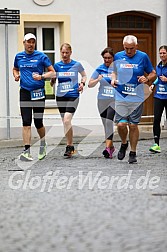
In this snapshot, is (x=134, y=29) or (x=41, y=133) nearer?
(x=41, y=133)

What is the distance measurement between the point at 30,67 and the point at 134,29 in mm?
6733

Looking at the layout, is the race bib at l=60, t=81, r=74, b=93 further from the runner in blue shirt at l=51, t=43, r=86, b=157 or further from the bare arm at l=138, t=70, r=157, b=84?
the bare arm at l=138, t=70, r=157, b=84

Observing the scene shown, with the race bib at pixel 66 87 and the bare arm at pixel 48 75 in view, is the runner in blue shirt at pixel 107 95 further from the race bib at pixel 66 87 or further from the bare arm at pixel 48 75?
the bare arm at pixel 48 75

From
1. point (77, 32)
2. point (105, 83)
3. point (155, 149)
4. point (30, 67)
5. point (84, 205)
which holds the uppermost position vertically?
point (77, 32)

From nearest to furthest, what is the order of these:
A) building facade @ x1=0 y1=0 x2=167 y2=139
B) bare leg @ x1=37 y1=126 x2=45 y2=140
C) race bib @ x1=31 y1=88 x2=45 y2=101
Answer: race bib @ x1=31 y1=88 x2=45 y2=101
bare leg @ x1=37 y1=126 x2=45 y2=140
building facade @ x1=0 y1=0 x2=167 y2=139

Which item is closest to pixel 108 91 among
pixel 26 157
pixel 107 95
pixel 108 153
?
pixel 107 95

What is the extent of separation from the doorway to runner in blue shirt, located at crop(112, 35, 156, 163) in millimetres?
6903

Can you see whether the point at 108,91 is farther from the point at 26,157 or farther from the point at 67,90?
the point at 26,157

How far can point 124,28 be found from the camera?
61.5ft

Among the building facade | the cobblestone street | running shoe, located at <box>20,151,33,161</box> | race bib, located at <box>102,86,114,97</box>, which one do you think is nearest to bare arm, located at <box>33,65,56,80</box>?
race bib, located at <box>102,86,114,97</box>

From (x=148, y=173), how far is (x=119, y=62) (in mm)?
1964

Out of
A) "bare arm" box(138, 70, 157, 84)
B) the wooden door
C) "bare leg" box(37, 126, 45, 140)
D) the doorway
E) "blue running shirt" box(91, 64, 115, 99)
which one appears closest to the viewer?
"bare arm" box(138, 70, 157, 84)

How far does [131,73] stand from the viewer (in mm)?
11617

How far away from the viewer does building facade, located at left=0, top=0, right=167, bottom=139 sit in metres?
17.3
